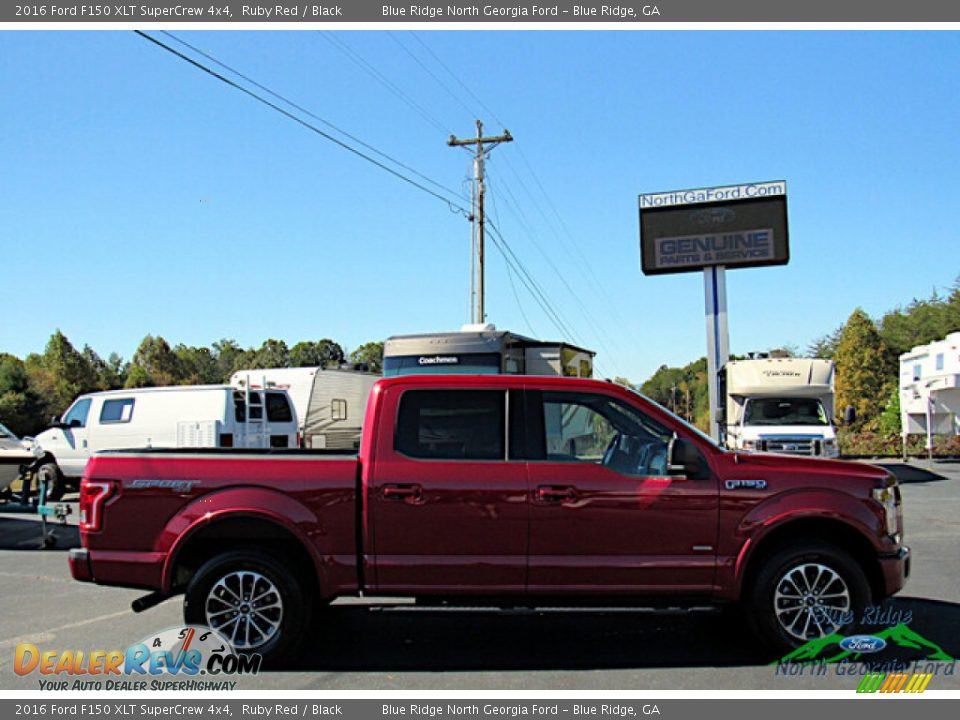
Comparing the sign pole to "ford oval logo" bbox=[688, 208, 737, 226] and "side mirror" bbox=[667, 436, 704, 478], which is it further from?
"side mirror" bbox=[667, 436, 704, 478]

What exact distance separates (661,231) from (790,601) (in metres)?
19.3

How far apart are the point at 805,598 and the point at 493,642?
2.26 meters

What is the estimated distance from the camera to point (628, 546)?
223 inches

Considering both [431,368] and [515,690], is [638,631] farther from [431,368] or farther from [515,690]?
[431,368]

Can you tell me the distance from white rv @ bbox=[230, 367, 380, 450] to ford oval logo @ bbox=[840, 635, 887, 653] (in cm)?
1524

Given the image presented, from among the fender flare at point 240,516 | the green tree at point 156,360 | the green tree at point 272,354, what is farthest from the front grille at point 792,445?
the green tree at point 272,354

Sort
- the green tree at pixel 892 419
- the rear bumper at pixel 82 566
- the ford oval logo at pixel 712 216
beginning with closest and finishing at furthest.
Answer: the rear bumper at pixel 82 566
the ford oval logo at pixel 712 216
the green tree at pixel 892 419

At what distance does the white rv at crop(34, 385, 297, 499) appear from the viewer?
15.6 meters

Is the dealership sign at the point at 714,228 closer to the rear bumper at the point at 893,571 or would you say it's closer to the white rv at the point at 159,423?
the white rv at the point at 159,423

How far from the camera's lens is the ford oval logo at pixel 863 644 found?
5730 mm

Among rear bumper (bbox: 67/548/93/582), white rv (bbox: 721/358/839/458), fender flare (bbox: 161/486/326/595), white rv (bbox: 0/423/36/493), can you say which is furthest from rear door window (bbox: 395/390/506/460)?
white rv (bbox: 721/358/839/458)

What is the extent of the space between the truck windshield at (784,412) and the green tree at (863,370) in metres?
31.5

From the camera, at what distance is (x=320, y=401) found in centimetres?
2058
